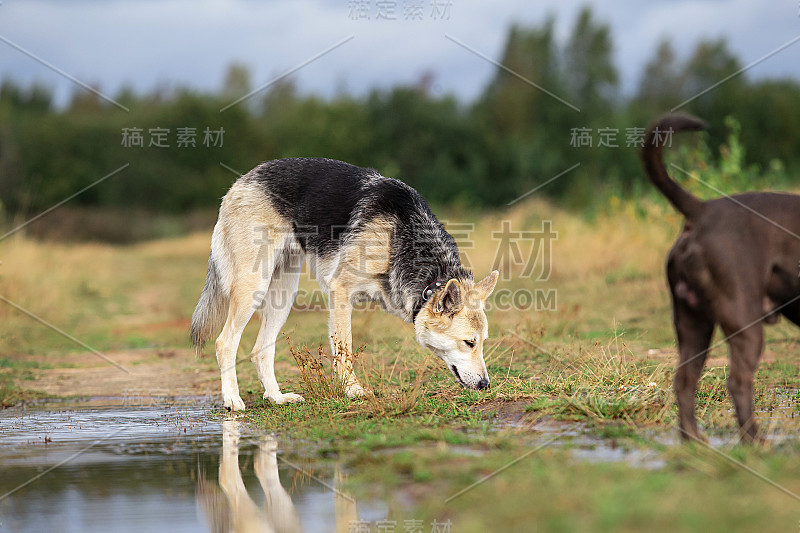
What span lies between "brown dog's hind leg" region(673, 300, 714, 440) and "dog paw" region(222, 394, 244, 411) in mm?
4040

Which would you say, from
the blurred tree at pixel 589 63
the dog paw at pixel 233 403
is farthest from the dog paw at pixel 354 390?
the blurred tree at pixel 589 63

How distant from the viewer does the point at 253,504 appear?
445 centimetres

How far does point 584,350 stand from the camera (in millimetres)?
8031

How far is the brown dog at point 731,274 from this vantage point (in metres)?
4.73

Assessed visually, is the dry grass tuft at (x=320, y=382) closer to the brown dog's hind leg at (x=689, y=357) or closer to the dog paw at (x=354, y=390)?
the dog paw at (x=354, y=390)

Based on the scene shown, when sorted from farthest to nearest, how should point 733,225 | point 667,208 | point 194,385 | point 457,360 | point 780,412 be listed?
1. point 667,208
2. point 194,385
3. point 457,360
4. point 780,412
5. point 733,225

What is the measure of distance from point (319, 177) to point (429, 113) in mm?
36683

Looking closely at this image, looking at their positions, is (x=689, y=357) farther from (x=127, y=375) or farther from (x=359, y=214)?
(x=127, y=375)

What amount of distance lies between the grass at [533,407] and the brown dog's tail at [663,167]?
4.71 ft

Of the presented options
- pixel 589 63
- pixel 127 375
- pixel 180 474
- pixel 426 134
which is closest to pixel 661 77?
pixel 589 63

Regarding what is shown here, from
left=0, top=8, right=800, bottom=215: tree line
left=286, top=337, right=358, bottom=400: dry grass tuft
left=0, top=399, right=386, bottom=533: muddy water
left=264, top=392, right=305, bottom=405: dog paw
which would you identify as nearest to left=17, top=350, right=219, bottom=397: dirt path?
left=264, top=392, right=305, bottom=405: dog paw

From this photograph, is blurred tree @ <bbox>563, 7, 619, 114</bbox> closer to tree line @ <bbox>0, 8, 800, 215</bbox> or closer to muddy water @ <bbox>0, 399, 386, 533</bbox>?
tree line @ <bbox>0, 8, 800, 215</bbox>

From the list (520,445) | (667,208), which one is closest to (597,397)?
(520,445)

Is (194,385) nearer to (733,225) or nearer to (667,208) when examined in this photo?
(733,225)
